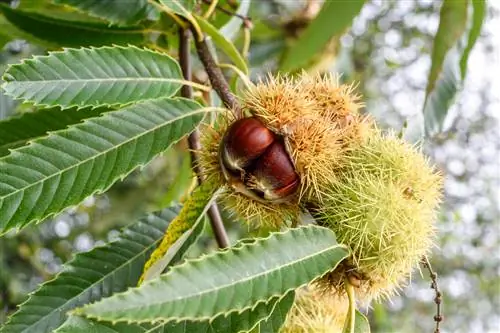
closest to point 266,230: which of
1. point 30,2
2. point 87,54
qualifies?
point 87,54

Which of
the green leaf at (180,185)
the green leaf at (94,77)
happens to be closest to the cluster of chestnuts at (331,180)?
the green leaf at (94,77)

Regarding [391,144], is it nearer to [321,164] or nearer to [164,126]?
[321,164]

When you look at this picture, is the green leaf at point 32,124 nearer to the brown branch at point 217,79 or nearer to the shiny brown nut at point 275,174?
the brown branch at point 217,79

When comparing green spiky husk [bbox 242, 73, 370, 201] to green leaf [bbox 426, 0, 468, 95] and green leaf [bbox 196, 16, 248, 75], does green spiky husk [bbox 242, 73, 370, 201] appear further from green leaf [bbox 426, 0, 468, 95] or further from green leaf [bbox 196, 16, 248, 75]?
green leaf [bbox 426, 0, 468, 95]

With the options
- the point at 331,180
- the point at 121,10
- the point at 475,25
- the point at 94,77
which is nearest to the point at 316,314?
the point at 331,180

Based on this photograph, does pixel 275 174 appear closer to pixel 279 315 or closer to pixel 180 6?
pixel 279 315

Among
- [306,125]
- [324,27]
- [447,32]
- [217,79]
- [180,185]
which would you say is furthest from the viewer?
[180,185]
